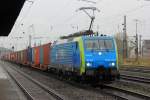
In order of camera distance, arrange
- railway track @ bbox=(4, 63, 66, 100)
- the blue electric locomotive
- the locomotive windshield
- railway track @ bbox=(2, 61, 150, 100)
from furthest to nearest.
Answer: the locomotive windshield < the blue electric locomotive < railway track @ bbox=(4, 63, 66, 100) < railway track @ bbox=(2, 61, 150, 100)

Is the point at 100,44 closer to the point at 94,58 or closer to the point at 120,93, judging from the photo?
the point at 94,58

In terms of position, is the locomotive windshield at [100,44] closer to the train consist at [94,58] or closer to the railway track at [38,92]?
the train consist at [94,58]

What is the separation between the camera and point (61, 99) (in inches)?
619

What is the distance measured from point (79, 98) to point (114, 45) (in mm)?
6052

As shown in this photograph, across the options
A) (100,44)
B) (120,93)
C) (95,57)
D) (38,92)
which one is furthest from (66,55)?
(120,93)

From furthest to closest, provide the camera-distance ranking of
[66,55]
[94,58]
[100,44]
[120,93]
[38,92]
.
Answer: [66,55] < [100,44] < [94,58] < [38,92] < [120,93]

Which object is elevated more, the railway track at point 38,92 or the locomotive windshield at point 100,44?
the locomotive windshield at point 100,44

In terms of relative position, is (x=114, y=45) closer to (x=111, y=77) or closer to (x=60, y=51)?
(x=111, y=77)

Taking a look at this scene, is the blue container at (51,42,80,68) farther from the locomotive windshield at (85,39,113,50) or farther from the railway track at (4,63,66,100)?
the railway track at (4,63,66,100)

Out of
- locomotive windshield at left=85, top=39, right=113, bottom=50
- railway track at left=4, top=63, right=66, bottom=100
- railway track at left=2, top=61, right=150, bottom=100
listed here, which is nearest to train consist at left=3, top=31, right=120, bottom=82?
locomotive windshield at left=85, top=39, right=113, bottom=50

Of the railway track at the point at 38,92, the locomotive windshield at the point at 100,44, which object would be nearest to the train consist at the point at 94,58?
the locomotive windshield at the point at 100,44

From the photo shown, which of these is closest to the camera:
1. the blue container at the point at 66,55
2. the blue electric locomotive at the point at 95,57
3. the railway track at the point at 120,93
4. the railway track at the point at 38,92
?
the railway track at the point at 120,93

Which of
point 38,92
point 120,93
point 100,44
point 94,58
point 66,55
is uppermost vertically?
point 100,44

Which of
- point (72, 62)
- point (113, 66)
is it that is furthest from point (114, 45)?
point (72, 62)
